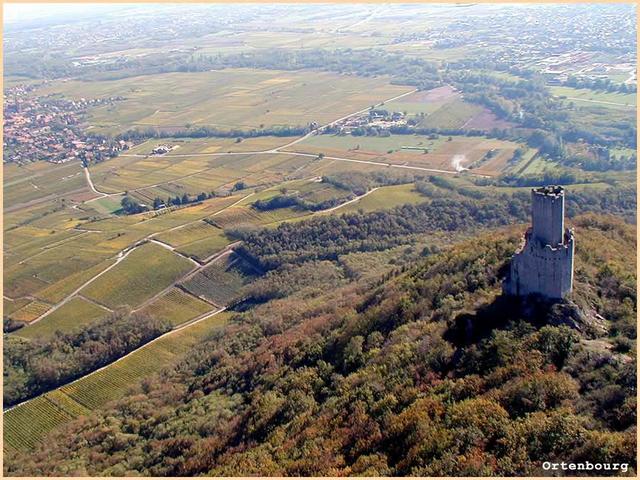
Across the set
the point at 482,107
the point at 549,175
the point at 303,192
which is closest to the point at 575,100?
the point at 482,107

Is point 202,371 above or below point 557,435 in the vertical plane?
below

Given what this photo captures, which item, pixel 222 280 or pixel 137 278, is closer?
pixel 137 278

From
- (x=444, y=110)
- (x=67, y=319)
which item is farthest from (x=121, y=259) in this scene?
(x=444, y=110)

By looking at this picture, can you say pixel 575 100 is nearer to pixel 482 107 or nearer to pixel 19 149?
pixel 482 107

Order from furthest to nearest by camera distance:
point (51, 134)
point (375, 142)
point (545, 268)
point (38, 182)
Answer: point (51, 134)
point (375, 142)
point (38, 182)
point (545, 268)

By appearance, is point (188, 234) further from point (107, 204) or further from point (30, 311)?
point (107, 204)

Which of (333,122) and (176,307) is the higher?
(333,122)

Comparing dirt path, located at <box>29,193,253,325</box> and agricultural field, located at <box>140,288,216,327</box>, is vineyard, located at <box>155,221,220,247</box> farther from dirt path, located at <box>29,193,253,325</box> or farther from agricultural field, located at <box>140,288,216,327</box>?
agricultural field, located at <box>140,288,216,327</box>
